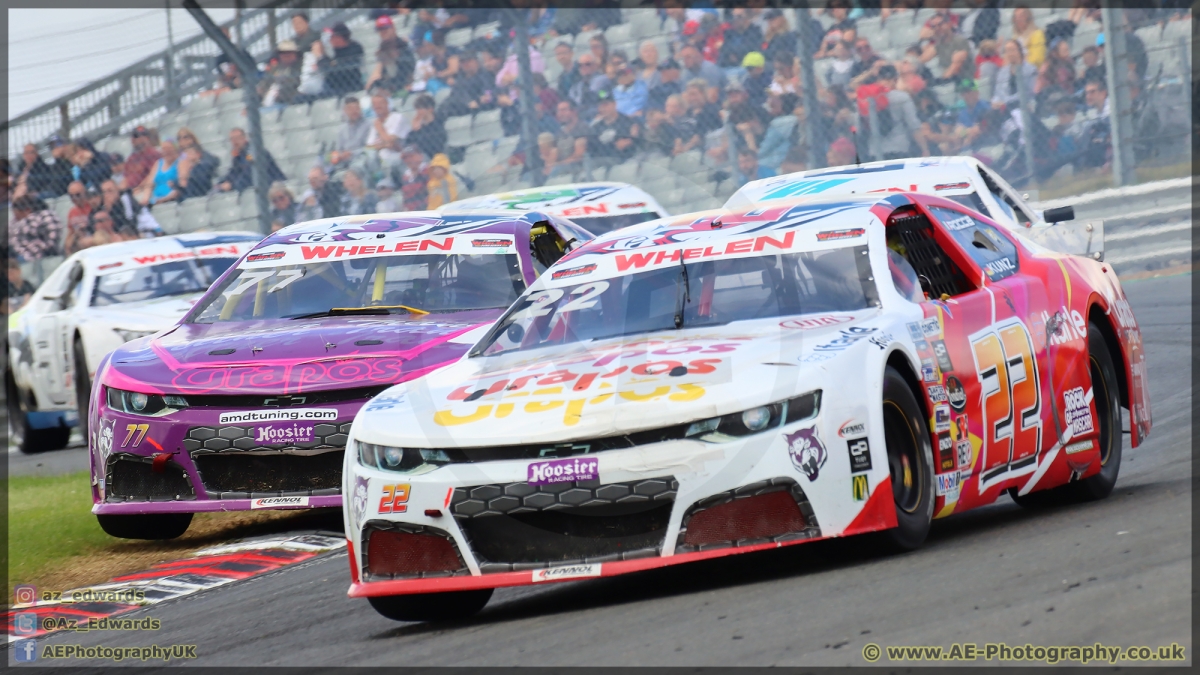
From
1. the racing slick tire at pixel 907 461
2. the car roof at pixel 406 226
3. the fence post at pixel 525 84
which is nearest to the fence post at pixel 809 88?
the fence post at pixel 525 84

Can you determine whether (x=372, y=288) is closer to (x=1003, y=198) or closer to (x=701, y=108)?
Result: (x=1003, y=198)

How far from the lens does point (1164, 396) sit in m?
9.34

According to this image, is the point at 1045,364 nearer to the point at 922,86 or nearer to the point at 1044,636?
the point at 1044,636

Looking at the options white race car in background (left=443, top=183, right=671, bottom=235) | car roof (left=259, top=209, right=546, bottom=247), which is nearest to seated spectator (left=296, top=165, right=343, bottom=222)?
white race car in background (left=443, top=183, right=671, bottom=235)

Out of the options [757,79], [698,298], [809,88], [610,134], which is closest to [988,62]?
[809,88]

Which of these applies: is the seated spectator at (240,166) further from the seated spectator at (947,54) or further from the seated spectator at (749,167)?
the seated spectator at (947,54)

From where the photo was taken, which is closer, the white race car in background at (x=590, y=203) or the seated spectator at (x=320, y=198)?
the white race car in background at (x=590, y=203)

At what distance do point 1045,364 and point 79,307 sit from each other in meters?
8.19

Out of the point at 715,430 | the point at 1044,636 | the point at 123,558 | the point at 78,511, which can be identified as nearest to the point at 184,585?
the point at 123,558

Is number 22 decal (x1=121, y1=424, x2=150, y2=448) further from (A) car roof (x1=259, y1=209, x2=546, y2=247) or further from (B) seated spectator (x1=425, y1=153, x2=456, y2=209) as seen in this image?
(B) seated spectator (x1=425, y1=153, x2=456, y2=209)

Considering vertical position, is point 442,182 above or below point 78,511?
above

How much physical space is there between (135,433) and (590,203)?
24.9 feet

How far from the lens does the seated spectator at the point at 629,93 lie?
1605 cm

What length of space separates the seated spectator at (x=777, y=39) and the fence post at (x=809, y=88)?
0.17m
